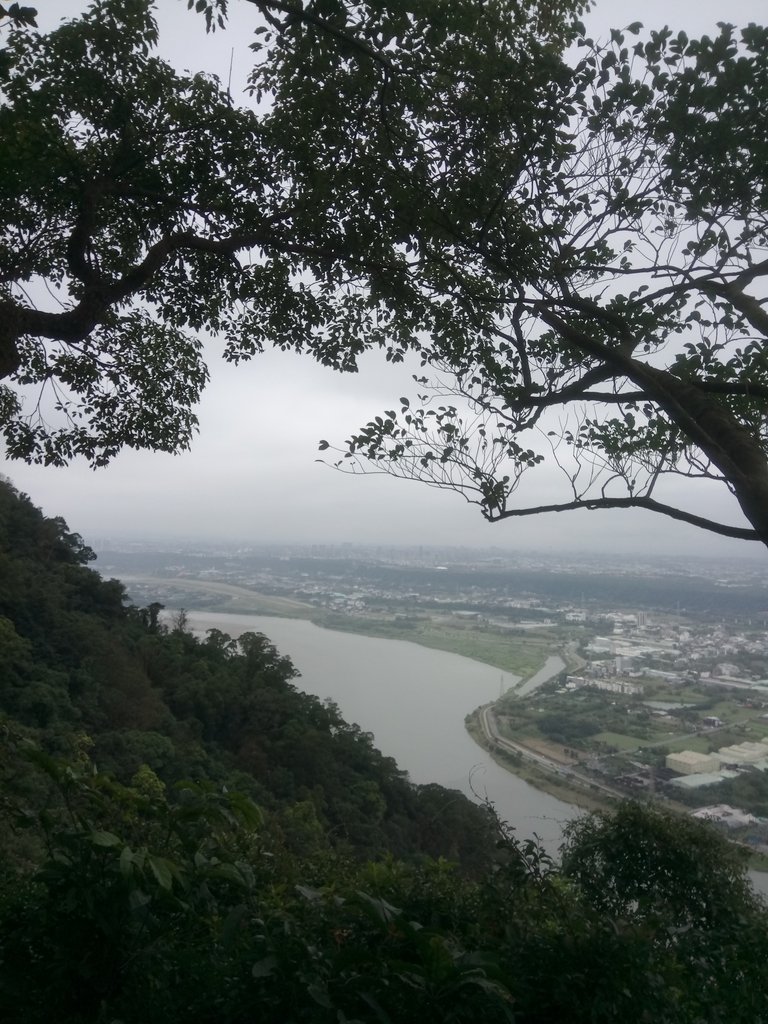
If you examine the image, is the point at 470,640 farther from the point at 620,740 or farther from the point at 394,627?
the point at 620,740

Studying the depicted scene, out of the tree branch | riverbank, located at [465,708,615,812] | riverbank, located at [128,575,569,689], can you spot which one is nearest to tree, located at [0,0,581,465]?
the tree branch

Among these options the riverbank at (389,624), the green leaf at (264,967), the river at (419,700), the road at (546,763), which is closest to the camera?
the green leaf at (264,967)

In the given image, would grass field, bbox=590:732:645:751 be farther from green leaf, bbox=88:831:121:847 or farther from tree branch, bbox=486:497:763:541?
green leaf, bbox=88:831:121:847

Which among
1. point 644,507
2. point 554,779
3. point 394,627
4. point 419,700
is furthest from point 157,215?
point 394,627

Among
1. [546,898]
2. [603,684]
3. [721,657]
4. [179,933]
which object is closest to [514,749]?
[603,684]

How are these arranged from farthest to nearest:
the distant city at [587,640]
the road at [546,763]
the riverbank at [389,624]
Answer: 1. the riverbank at [389,624]
2. the distant city at [587,640]
3. the road at [546,763]

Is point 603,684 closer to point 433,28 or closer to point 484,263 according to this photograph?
point 484,263

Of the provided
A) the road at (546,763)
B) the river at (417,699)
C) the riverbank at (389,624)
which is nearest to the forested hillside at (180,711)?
the river at (417,699)

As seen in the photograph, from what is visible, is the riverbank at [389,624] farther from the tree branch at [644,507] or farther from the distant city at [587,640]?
the tree branch at [644,507]
